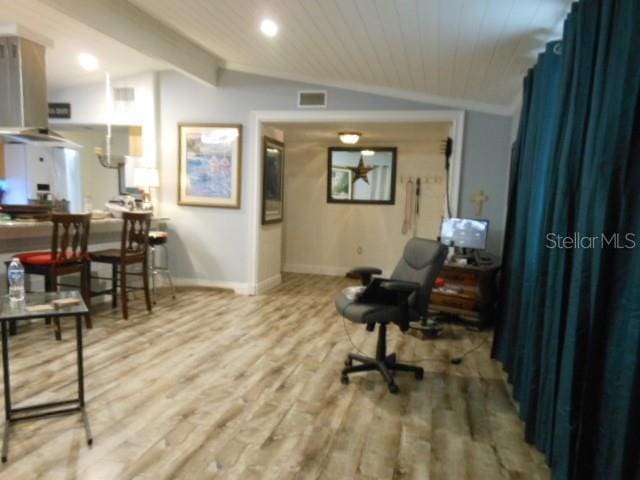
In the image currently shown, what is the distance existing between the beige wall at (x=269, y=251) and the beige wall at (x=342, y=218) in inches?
40.2

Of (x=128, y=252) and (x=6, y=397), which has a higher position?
(x=128, y=252)

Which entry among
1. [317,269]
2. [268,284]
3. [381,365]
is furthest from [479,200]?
[317,269]

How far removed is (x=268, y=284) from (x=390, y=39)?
11.3 feet

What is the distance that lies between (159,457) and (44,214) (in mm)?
2774

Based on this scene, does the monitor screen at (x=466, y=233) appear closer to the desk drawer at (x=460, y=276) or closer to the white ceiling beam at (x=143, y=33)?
the desk drawer at (x=460, y=276)

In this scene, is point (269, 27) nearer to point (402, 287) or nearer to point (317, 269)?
point (402, 287)

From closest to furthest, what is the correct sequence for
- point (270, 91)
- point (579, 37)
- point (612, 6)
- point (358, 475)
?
1. point (612, 6)
2. point (579, 37)
3. point (358, 475)
4. point (270, 91)

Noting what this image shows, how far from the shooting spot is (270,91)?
16.0 ft

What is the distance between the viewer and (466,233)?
410 cm

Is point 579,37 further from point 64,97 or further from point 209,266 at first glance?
point 64,97

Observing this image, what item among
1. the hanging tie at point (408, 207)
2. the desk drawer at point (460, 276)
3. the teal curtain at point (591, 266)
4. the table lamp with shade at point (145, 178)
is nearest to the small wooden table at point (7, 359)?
the teal curtain at point (591, 266)

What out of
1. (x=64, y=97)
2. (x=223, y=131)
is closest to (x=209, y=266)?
(x=223, y=131)

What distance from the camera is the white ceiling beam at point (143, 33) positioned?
314 cm
